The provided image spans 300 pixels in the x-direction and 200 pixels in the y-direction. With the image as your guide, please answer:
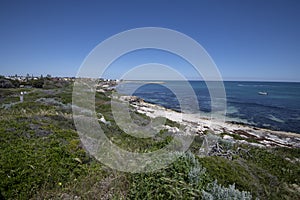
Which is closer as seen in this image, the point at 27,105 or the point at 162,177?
the point at 162,177

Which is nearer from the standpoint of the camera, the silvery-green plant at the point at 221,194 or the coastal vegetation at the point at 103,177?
the silvery-green plant at the point at 221,194

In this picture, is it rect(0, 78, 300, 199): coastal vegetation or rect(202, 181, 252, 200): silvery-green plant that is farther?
rect(0, 78, 300, 199): coastal vegetation

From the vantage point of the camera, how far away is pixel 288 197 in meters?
4.56

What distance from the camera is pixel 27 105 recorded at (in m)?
13.6

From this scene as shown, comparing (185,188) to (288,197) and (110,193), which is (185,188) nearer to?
(110,193)

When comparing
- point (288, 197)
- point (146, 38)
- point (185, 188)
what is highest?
point (146, 38)

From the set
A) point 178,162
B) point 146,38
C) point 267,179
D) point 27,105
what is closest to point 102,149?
point 178,162

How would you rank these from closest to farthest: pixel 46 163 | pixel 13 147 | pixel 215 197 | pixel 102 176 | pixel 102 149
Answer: pixel 215 197, pixel 102 176, pixel 46 163, pixel 13 147, pixel 102 149

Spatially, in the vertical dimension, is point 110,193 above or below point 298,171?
above

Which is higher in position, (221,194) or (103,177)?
(221,194)

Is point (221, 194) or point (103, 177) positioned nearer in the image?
point (221, 194)

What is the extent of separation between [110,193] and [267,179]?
4.97 meters

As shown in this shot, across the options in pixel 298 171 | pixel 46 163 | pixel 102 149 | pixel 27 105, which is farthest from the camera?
pixel 27 105

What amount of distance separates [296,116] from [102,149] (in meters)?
39.6
